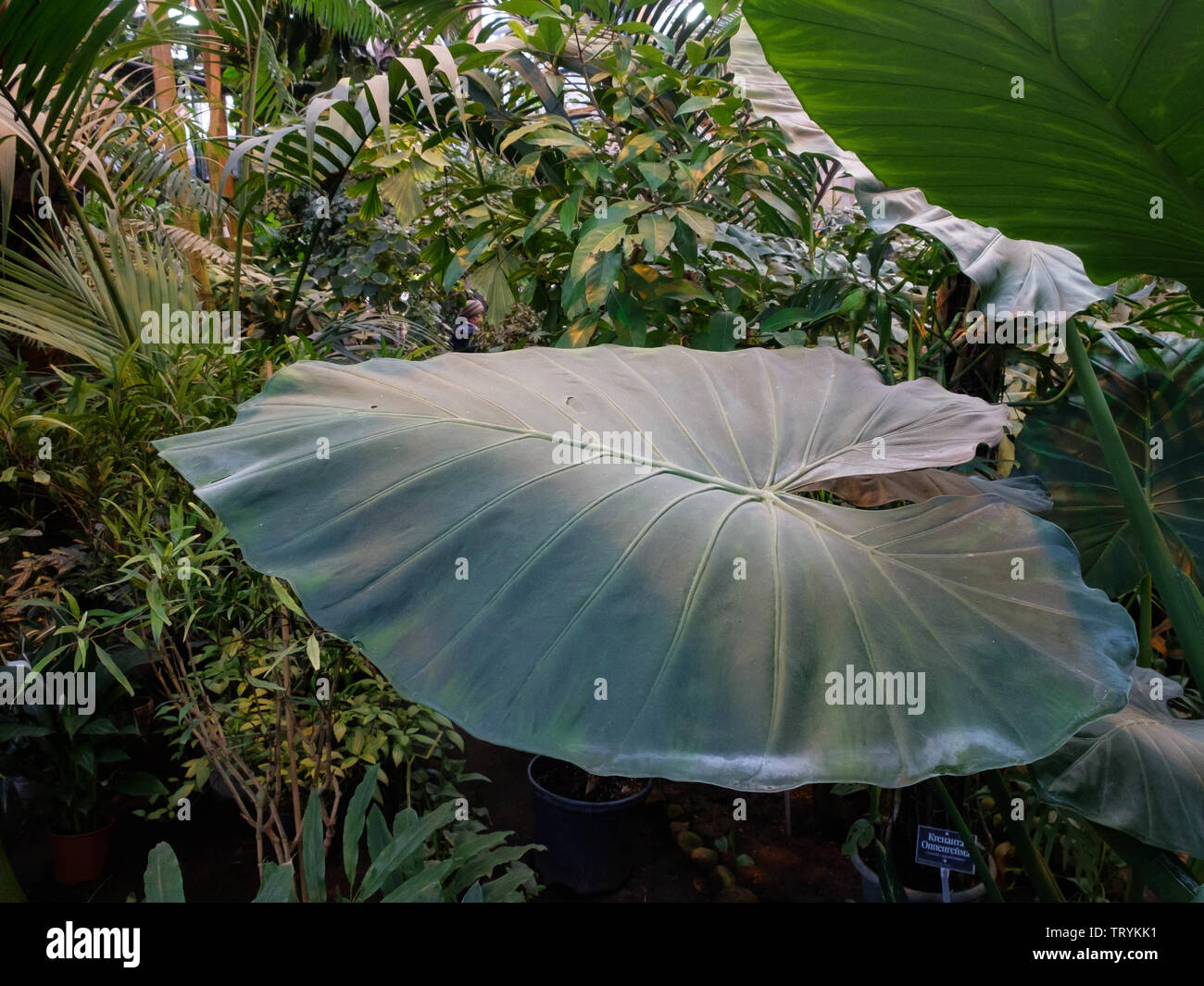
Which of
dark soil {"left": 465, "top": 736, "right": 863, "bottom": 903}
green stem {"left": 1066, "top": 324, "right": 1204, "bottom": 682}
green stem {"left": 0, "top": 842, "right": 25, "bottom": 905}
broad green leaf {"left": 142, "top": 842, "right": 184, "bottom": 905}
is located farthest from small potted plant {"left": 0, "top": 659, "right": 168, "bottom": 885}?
green stem {"left": 1066, "top": 324, "right": 1204, "bottom": 682}

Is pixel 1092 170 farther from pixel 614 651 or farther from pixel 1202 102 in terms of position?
pixel 614 651

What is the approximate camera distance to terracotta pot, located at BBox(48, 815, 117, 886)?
6.20 ft

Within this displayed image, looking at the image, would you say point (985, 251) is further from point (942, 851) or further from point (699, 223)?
point (942, 851)

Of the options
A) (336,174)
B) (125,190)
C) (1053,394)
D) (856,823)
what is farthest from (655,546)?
(125,190)

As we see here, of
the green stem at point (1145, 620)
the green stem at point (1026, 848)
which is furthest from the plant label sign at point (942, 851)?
the green stem at point (1145, 620)

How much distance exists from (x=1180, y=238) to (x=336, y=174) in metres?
1.97

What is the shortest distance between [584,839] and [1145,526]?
154 cm

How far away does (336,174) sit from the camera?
210 centimetres

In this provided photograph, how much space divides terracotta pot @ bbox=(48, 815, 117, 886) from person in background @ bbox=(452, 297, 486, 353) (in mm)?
1669

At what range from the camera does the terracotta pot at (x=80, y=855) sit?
1.89m

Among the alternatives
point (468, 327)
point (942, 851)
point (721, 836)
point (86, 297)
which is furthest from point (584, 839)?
point (468, 327)

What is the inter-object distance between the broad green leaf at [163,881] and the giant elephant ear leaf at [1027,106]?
1.11 meters

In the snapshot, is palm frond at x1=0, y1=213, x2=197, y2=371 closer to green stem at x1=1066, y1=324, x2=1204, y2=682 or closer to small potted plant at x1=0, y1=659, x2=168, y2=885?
small potted plant at x1=0, y1=659, x2=168, y2=885
